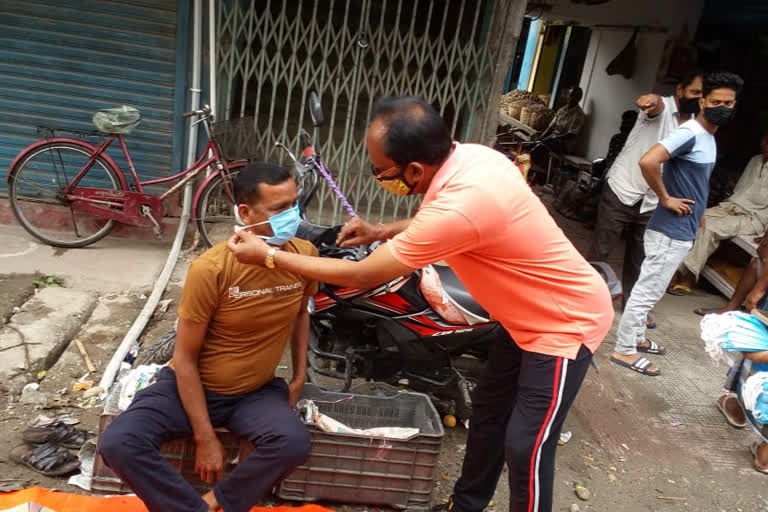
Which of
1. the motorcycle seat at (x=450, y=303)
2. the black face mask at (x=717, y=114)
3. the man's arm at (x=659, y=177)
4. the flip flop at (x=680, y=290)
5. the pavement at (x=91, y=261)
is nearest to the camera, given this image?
the motorcycle seat at (x=450, y=303)

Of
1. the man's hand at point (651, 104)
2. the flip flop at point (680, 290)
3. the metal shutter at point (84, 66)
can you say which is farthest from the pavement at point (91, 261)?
the flip flop at point (680, 290)

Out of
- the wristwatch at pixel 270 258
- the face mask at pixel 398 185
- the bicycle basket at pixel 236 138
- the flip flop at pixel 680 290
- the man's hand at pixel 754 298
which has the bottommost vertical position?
the flip flop at pixel 680 290

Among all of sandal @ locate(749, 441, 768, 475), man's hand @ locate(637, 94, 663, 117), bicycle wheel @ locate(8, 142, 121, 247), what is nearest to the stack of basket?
man's hand @ locate(637, 94, 663, 117)

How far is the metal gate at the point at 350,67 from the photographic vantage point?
15.6 ft

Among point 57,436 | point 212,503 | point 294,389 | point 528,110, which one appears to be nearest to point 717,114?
point 294,389

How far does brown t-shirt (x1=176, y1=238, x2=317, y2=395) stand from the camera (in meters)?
2.13

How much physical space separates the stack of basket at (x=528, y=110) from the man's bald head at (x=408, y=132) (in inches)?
355

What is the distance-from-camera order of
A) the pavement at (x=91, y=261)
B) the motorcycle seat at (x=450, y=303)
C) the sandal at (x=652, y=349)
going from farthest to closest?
the sandal at (x=652, y=349)
the pavement at (x=91, y=261)
the motorcycle seat at (x=450, y=303)

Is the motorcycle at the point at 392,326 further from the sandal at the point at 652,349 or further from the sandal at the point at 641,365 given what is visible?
the sandal at the point at 652,349

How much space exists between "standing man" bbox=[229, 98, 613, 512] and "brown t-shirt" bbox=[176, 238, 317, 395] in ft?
0.75

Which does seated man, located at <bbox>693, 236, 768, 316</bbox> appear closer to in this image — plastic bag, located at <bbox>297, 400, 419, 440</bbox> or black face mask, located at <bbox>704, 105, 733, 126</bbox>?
black face mask, located at <bbox>704, 105, 733, 126</bbox>

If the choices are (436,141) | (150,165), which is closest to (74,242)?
(150,165)

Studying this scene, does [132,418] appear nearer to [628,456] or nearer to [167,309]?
[167,309]

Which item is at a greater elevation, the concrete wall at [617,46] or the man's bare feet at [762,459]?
the concrete wall at [617,46]
